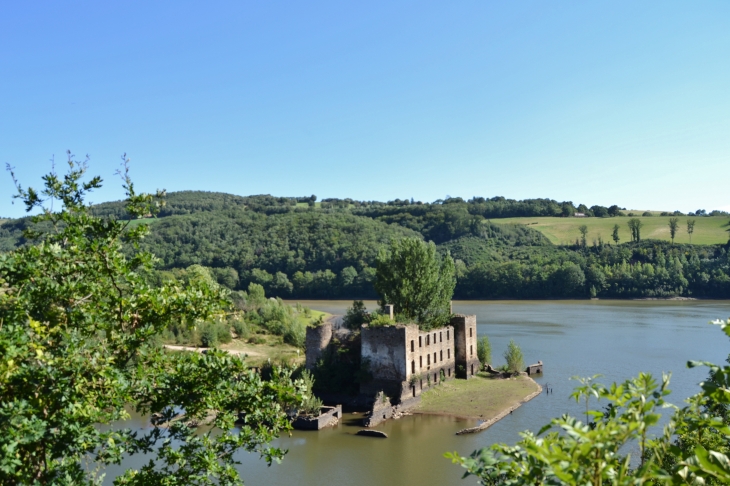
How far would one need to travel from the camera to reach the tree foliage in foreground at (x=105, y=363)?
6.30 metres

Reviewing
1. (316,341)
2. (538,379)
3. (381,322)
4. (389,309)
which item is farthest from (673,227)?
(316,341)

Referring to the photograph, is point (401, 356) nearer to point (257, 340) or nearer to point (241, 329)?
point (257, 340)

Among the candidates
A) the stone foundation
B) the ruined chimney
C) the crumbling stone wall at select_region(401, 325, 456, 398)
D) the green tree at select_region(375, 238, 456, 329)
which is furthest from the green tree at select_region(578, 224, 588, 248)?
the stone foundation

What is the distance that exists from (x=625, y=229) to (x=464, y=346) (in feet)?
311

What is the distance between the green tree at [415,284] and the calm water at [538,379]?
8.32 metres

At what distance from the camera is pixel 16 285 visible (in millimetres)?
7488

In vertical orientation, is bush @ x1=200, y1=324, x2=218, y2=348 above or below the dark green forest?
below

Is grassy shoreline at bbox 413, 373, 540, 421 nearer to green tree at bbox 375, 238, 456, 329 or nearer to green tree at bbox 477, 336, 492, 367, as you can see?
green tree at bbox 477, 336, 492, 367

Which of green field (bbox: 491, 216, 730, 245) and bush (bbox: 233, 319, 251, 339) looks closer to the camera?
bush (bbox: 233, 319, 251, 339)

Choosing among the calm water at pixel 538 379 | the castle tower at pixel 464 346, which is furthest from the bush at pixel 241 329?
the castle tower at pixel 464 346

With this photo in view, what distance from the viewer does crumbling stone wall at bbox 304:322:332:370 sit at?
33812 millimetres

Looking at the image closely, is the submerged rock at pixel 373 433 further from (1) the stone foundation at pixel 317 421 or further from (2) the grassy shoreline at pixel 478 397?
(2) the grassy shoreline at pixel 478 397

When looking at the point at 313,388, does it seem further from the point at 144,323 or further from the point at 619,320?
the point at 619,320

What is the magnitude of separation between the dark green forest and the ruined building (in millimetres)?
47701
